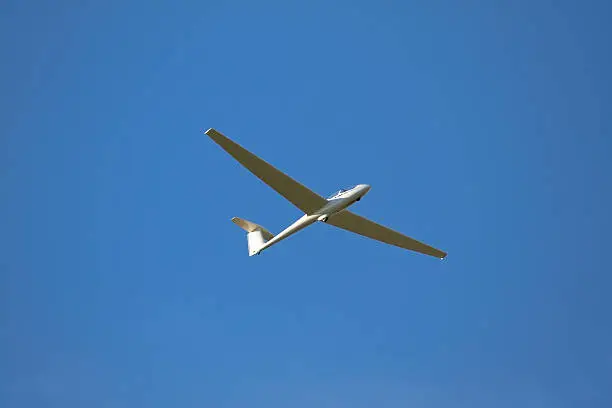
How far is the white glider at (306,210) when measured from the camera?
38.4 meters

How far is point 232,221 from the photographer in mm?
50344

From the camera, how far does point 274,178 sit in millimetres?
39438

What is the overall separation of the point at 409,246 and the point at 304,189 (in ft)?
29.9

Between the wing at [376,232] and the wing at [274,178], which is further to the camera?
Answer: the wing at [376,232]

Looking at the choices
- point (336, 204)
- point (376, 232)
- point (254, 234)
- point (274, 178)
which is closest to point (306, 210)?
point (336, 204)

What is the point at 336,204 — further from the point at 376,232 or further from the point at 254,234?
the point at 254,234

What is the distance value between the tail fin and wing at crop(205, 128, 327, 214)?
7173 millimetres

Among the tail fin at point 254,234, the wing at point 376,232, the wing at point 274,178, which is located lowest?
the wing at point 274,178

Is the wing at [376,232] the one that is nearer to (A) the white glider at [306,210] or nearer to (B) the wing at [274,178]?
(A) the white glider at [306,210]

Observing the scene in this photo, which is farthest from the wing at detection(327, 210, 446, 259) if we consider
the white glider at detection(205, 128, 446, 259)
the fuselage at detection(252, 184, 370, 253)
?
the fuselage at detection(252, 184, 370, 253)

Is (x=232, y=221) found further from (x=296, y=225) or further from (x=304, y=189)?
(x=304, y=189)

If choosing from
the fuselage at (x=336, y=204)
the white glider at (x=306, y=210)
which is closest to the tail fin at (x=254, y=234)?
the white glider at (x=306, y=210)

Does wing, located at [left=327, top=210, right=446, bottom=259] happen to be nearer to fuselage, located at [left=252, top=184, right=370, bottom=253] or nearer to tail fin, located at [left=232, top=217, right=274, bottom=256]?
fuselage, located at [left=252, top=184, right=370, bottom=253]

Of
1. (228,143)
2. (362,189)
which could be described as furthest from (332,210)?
(228,143)
